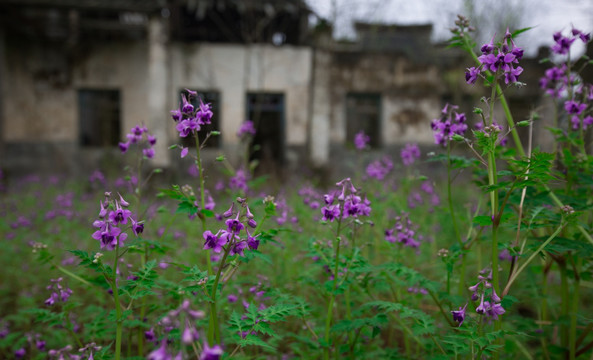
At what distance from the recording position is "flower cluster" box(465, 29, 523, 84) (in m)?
1.84

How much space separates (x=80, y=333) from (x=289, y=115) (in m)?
11.7

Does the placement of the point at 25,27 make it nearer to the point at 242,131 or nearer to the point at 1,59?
the point at 1,59

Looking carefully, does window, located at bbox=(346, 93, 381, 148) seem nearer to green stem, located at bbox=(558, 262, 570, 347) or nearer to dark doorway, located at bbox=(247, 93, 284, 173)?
dark doorway, located at bbox=(247, 93, 284, 173)

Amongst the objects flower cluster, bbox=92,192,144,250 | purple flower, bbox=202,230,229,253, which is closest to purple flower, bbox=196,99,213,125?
flower cluster, bbox=92,192,144,250

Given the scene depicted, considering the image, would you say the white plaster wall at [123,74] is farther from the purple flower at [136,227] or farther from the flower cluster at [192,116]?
the purple flower at [136,227]

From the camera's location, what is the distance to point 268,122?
15.5m

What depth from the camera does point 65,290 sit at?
7.52 feet

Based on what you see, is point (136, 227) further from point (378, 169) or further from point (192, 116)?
point (378, 169)

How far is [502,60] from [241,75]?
13.1 m

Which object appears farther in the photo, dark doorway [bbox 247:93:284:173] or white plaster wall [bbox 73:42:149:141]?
dark doorway [bbox 247:93:284:173]

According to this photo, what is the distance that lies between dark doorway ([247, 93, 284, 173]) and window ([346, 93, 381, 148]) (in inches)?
96.9

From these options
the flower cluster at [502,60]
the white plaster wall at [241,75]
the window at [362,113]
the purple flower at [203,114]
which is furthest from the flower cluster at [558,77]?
the window at [362,113]

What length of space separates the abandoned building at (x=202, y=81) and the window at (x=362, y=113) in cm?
4

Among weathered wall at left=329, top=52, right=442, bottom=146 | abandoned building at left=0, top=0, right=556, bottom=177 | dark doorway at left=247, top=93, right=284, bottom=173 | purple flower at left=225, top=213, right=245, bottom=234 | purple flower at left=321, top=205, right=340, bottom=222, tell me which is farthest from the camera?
weathered wall at left=329, top=52, right=442, bottom=146
